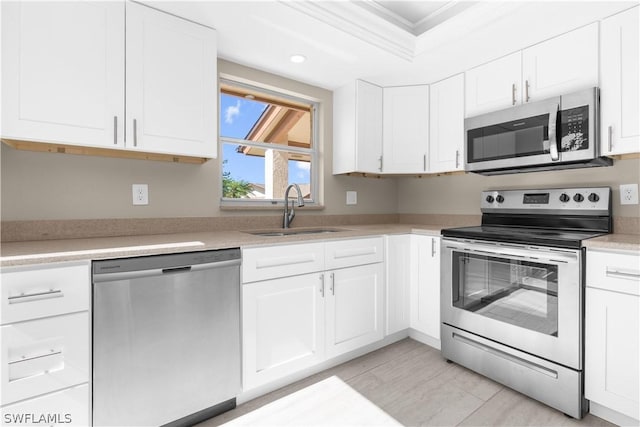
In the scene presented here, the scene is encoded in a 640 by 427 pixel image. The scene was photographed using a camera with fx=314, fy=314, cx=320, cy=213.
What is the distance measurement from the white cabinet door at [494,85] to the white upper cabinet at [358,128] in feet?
2.39

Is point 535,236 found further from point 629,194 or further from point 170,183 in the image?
point 170,183

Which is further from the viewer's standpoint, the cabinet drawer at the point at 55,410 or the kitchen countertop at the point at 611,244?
the kitchen countertop at the point at 611,244

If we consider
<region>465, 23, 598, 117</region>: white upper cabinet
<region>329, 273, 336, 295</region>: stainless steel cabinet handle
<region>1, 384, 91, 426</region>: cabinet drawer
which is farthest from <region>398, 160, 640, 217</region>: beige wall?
<region>1, 384, 91, 426</region>: cabinet drawer

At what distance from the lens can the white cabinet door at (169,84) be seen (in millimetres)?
1625

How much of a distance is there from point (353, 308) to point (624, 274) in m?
1.44

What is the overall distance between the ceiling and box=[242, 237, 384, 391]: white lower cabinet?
129cm

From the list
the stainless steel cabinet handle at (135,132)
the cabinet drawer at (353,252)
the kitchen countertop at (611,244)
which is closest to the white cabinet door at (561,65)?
the kitchen countertop at (611,244)

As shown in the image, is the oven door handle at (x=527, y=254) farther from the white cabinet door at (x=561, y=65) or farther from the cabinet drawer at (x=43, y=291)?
the cabinet drawer at (x=43, y=291)

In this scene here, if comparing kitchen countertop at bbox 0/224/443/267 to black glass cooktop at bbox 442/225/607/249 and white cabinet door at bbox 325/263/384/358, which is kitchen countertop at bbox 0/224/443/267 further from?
black glass cooktop at bbox 442/225/607/249

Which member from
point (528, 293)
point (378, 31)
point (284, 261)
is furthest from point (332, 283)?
point (378, 31)

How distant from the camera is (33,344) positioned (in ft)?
3.92

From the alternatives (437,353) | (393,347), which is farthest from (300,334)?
(437,353)

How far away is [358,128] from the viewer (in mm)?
2652

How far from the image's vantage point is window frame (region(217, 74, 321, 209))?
7.70 ft
